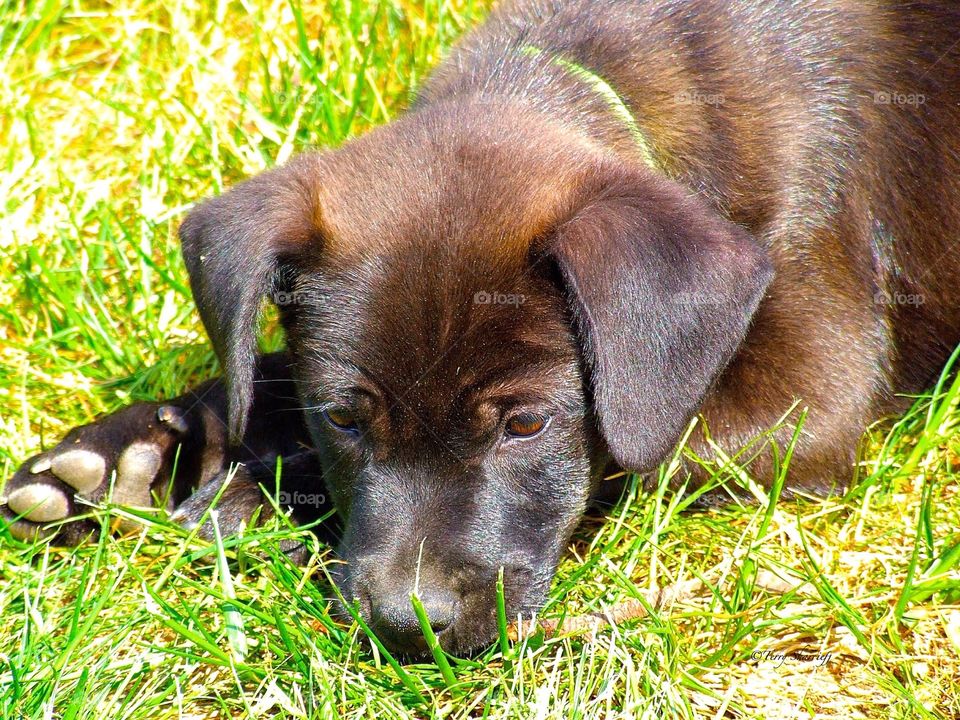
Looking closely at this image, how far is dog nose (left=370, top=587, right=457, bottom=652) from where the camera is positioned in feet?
8.60

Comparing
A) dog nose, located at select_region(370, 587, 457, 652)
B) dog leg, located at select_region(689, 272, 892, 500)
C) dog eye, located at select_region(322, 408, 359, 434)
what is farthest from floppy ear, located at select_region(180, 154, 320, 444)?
dog leg, located at select_region(689, 272, 892, 500)

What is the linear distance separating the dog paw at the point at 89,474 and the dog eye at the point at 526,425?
1114 mm

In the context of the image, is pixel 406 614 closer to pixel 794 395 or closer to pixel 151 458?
pixel 151 458

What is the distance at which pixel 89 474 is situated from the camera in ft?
10.8

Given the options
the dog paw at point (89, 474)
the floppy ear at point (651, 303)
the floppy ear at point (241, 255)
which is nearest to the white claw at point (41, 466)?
the dog paw at point (89, 474)

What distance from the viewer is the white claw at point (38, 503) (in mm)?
3266

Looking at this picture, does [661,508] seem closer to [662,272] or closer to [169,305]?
[662,272]

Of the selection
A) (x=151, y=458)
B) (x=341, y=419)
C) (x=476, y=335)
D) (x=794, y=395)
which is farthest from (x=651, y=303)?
(x=151, y=458)

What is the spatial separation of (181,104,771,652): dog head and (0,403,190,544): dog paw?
1.79ft

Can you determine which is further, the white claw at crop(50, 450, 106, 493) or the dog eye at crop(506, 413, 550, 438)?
the white claw at crop(50, 450, 106, 493)

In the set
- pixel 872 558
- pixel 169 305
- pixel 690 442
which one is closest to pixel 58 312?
pixel 169 305

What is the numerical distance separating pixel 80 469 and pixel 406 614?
119cm

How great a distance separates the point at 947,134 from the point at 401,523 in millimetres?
2170

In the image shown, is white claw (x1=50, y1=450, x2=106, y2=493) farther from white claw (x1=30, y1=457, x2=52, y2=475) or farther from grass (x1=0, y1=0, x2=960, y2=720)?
grass (x1=0, y1=0, x2=960, y2=720)
